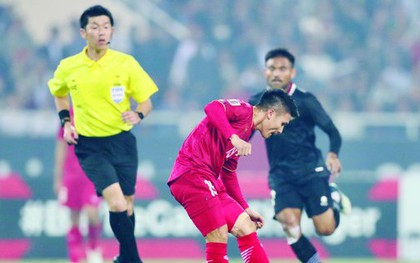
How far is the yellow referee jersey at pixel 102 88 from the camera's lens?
10.7 metres

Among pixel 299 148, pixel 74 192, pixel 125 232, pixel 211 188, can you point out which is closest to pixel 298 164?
pixel 299 148

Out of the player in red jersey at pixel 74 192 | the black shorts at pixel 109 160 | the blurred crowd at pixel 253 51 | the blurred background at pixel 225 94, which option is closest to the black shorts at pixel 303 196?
the black shorts at pixel 109 160

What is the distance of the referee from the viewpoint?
1067 cm

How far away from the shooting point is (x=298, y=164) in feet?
37.5

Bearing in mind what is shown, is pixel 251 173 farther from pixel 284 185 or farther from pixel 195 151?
pixel 195 151

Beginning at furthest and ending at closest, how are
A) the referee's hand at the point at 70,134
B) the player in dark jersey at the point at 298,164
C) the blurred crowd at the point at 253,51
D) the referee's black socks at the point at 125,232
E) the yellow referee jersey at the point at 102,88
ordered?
the blurred crowd at the point at 253,51, the player in dark jersey at the point at 298,164, the yellow referee jersey at the point at 102,88, the referee's hand at the point at 70,134, the referee's black socks at the point at 125,232

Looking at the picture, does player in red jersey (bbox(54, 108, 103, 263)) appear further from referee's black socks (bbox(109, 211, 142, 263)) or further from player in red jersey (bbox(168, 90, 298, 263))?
player in red jersey (bbox(168, 90, 298, 263))

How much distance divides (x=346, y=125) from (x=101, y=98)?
8.40m

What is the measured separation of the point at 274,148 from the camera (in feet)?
37.8

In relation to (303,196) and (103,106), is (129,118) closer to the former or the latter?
(103,106)

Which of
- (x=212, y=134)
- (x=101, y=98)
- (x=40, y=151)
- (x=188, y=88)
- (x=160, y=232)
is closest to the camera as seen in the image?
(x=212, y=134)

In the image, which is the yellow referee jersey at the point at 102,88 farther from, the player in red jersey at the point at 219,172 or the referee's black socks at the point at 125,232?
the player in red jersey at the point at 219,172

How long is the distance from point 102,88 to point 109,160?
0.70 metres

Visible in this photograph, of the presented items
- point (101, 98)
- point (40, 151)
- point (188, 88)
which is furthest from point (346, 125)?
point (101, 98)
